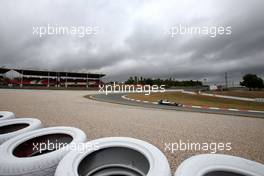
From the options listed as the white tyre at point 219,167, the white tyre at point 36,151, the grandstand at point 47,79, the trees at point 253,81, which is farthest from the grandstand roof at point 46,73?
the trees at point 253,81

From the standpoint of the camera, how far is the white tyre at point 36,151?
1929 millimetres

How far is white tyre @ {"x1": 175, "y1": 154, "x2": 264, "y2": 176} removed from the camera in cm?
187

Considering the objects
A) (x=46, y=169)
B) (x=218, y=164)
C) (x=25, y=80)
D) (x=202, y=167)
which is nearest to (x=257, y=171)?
(x=218, y=164)

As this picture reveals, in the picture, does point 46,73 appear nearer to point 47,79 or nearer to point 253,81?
point 47,79

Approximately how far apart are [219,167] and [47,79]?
70.6 m

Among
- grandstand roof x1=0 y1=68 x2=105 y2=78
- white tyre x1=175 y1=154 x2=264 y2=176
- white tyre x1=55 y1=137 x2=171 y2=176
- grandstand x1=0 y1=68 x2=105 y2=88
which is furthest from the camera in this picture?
grandstand roof x1=0 y1=68 x2=105 y2=78

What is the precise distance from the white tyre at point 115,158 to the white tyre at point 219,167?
0.34 meters

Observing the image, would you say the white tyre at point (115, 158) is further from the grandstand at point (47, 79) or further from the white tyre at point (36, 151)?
the grandstand at point (47, 79)

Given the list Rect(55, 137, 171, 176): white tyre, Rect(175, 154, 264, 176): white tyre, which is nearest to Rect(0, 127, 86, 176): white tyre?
Rect(55, 137, 171, 176): white tyre

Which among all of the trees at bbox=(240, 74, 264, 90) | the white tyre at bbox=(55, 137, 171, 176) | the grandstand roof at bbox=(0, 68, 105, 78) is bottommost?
the white tyre at bbox=(55, 137, 171, 176)

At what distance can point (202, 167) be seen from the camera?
1.93 m

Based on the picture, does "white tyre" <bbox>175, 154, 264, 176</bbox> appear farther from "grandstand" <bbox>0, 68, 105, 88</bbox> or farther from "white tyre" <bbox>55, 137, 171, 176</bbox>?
"grandstand" <bbox>0, 68, 105, 88</bbox>

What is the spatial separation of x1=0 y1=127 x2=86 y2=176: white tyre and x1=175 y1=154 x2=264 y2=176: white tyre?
167cm

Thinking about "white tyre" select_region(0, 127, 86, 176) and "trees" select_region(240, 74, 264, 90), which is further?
"trees" select_region(240, 74, 264, 90)
